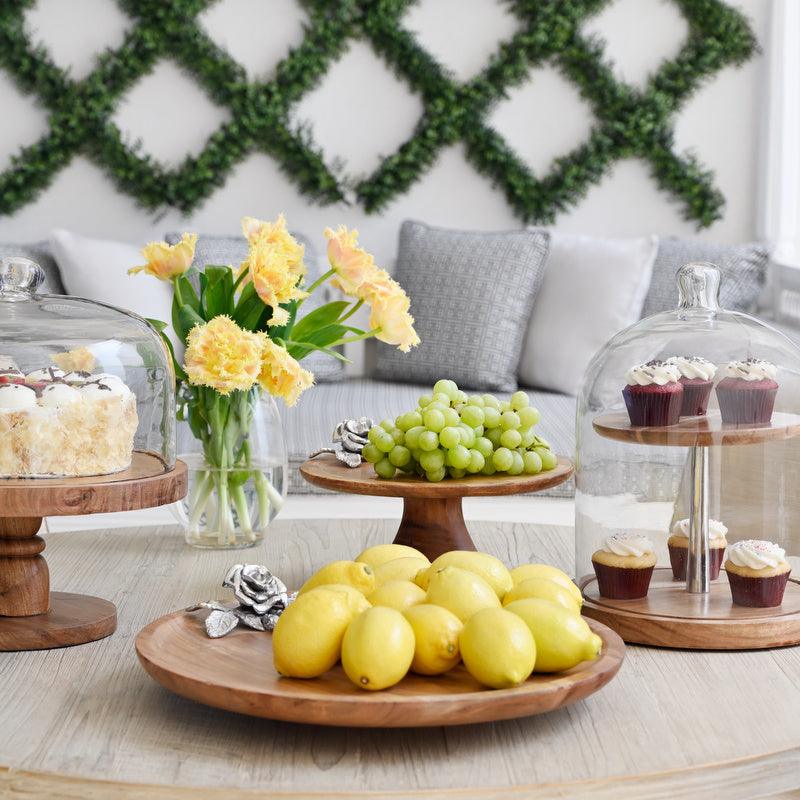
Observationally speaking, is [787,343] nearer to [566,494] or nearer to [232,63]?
[566,494]

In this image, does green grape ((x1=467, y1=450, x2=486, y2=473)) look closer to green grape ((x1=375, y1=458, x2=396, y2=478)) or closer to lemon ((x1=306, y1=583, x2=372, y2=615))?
green grape ((x1=375, y1=458, x2=396, y2=478))

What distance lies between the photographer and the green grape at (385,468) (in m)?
1.40

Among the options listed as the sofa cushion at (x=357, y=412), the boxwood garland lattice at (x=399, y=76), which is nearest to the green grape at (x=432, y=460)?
the sofa cushion at (x=357, y=412)

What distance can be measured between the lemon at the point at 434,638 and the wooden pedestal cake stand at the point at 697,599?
275 mm

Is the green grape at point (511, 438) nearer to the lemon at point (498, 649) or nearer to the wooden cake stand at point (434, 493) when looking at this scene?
the wooden cake stand at point (434, 493)

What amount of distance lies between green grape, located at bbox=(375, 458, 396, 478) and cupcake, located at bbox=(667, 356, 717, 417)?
367mm

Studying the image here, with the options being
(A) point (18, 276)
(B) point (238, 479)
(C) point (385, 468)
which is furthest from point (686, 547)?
(A) point (18, 276)

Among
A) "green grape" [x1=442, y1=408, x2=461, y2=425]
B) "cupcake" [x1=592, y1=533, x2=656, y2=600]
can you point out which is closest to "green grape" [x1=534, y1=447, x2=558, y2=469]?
"green grape" [x1=442, y1=408, x2=461, y2=425]

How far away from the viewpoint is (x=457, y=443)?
1.35 m

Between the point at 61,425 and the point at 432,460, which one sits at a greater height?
the point at 61,425

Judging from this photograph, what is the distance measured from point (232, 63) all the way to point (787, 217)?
1873 mm

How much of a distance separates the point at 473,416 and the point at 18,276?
1.77 feet

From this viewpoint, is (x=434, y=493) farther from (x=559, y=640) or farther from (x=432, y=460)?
(x=559, y=640)

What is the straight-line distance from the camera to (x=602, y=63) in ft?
12.7
